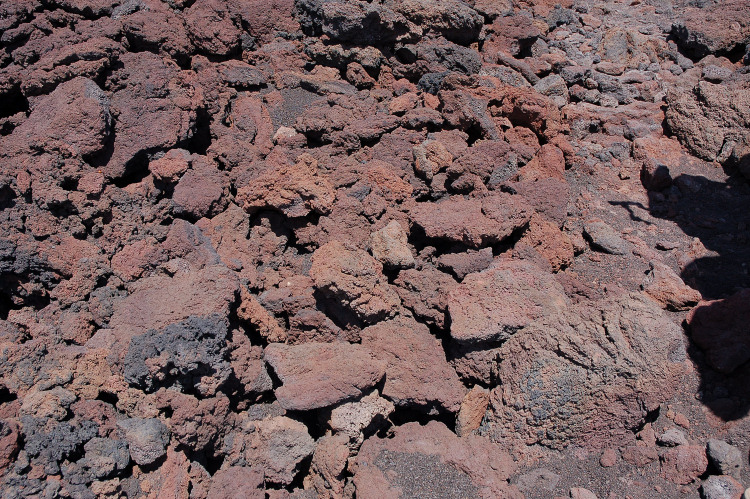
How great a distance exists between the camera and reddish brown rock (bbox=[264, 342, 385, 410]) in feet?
9.75

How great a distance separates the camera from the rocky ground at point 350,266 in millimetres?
2822

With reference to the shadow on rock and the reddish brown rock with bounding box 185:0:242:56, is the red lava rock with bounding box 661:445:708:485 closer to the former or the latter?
the shadow on rock

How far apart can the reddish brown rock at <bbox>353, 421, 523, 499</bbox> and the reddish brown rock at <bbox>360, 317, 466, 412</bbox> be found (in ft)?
0.55

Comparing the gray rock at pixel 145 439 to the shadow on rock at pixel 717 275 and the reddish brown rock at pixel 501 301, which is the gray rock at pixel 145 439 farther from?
the shadow on rock at pixel 717 275

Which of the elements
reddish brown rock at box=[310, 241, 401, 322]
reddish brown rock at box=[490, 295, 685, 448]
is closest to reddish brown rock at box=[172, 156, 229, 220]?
reddish brown rock at box=[310, 241, 401, 322]

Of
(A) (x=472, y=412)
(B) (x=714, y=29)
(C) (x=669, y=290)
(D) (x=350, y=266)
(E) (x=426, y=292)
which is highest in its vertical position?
(B) (x=714, y=29)

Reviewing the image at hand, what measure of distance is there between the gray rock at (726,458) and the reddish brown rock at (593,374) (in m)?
0.33

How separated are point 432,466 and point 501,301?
0.98m

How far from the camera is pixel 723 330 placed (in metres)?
3.02

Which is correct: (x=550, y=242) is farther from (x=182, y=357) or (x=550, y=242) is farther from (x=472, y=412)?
A: (x=182, y=357)

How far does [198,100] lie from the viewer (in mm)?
3795

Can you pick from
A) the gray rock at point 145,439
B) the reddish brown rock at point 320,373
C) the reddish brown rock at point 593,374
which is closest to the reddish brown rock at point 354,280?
the reddish brown rock at point 320,373

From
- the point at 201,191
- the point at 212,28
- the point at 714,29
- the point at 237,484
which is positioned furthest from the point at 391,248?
the point at 714,29

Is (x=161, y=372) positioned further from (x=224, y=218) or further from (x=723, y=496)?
(x=723, y=496)
